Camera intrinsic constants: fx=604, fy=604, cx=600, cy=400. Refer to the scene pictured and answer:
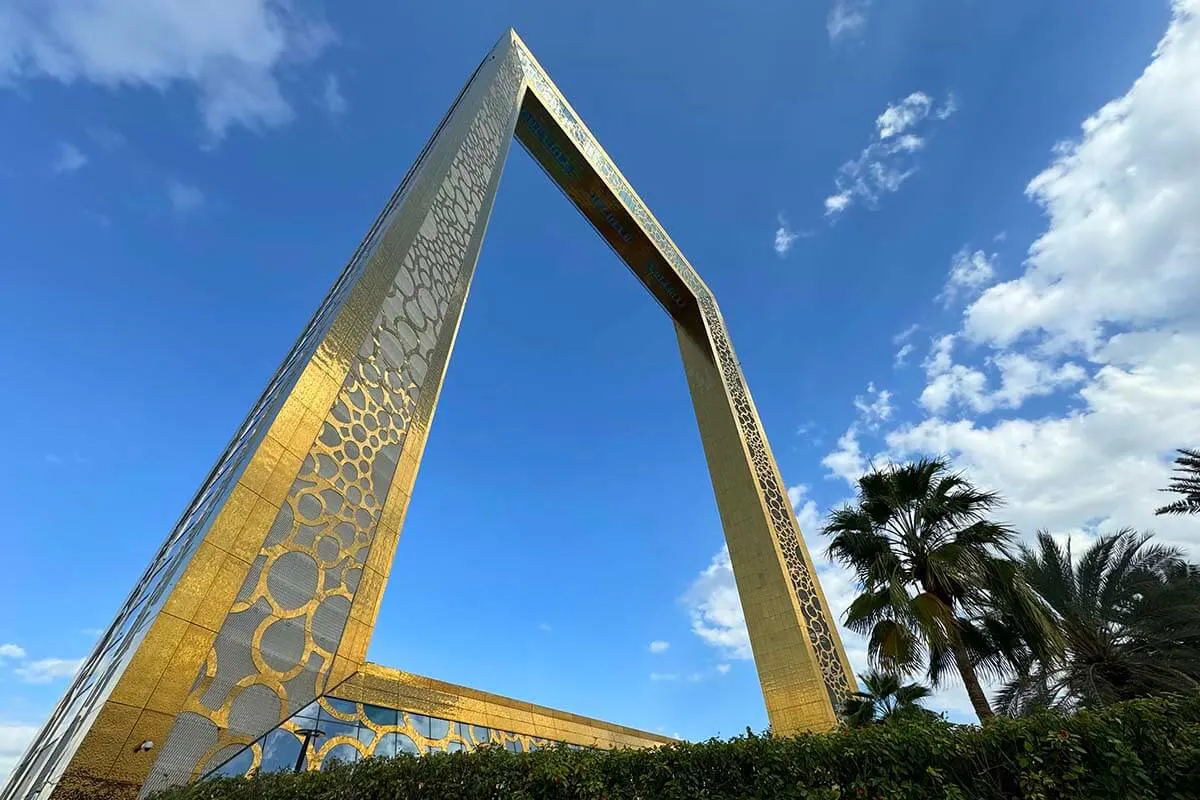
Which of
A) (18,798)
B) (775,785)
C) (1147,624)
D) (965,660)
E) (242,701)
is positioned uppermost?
(1147,624)

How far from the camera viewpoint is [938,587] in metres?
7.70

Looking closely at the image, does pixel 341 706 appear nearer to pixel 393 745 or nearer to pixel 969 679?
pixel 393 745

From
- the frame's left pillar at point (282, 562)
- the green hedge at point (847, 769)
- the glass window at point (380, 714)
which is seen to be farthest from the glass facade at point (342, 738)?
the green hedge at point (847, 769)

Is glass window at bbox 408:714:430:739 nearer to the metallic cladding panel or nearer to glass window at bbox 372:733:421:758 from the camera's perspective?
glass window at bbox 372:733:421:758

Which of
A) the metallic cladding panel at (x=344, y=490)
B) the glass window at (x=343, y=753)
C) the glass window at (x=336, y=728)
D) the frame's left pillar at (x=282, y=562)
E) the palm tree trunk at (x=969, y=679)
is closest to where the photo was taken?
the frame's left pillar at (x=282, y=562)

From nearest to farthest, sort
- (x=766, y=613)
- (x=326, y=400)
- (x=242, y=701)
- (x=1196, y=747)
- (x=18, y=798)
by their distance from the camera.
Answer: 1. (x=1196, y=747)
2. (x=18, y=798)
3. (x=242, y=701)
4. (x=326, y=400)
5. (x=766, y=613)

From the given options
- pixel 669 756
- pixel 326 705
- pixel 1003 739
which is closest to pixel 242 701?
pixel 326 705

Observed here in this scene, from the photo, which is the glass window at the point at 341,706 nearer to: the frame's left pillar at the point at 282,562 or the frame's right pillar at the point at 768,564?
the frame's left pillar at the point at 282,562

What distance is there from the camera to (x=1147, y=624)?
847cm

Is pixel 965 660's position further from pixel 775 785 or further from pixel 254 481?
pixel 254 481

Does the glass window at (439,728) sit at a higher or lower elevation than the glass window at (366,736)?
higher

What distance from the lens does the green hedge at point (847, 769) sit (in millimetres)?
3312

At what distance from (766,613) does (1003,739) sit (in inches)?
305

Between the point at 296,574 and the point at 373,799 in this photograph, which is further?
the point at 296,574
